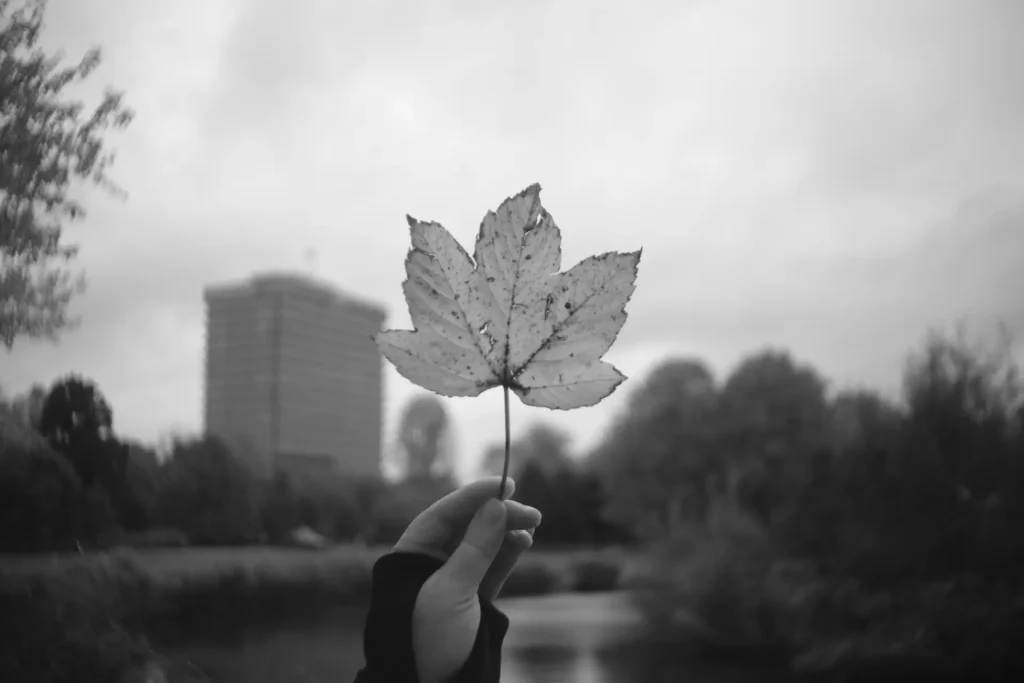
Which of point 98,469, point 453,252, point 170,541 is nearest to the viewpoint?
point 453,252

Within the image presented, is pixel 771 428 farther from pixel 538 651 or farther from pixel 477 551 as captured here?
pixel 477 551

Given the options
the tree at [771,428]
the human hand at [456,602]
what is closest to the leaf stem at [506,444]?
the human hand at [456,602]

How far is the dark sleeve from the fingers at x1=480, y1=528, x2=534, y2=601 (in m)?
0.04

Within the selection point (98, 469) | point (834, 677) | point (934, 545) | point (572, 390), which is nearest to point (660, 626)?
point (834, 677)

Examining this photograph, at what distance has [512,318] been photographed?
28.1 inches

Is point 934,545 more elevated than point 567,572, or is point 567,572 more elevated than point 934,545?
point 934,545

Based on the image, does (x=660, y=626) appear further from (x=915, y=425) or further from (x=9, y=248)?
(x=9, y=248)

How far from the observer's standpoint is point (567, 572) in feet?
35.4

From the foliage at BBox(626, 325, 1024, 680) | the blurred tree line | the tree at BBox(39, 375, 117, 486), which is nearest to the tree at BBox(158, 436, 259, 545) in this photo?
the blurred tree line

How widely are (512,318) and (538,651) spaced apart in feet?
24.2

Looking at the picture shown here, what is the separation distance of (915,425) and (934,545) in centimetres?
104

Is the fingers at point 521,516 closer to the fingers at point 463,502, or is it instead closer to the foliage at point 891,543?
the fingers at point 463,502

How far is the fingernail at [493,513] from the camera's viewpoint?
28.3 inches

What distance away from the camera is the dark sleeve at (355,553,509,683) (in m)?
0.73
